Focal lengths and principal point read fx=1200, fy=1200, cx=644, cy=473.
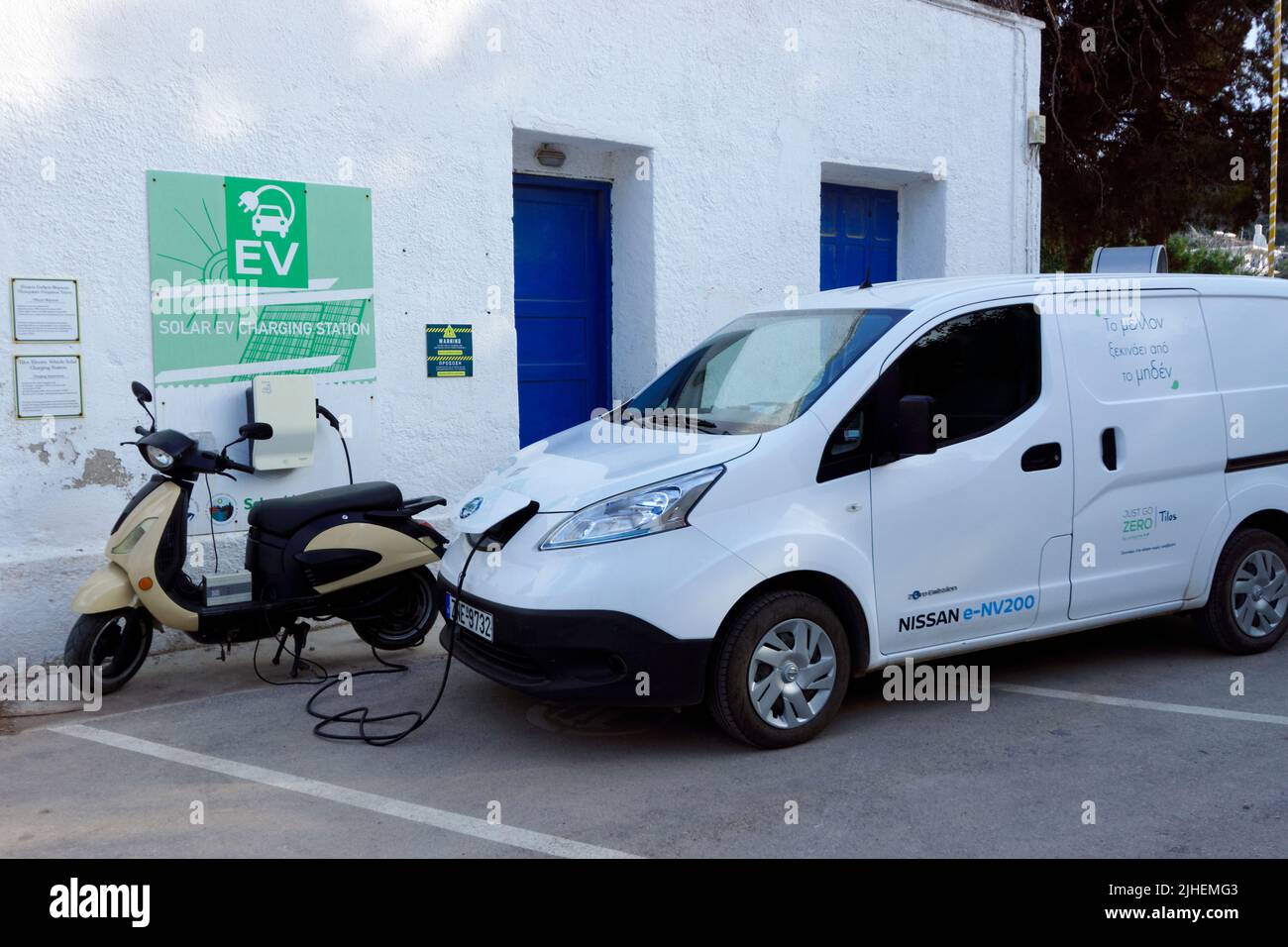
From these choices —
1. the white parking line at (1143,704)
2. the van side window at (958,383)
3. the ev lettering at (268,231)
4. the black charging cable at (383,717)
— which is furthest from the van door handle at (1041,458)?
the ev lettering at (268,231)

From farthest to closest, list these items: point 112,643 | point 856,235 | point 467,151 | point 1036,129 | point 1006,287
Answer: point 1036,129 < point 856,235 < point 467,151 < point 112,643 < point 1006,287

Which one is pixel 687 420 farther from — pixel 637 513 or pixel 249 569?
pixel 249 569

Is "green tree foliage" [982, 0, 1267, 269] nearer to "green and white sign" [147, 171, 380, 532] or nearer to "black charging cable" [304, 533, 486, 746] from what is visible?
"green and white sign" [147, 171, 380, 532]

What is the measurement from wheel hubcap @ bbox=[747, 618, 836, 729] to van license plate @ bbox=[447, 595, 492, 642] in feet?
3.45

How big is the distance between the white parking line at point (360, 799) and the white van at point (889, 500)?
646 mm

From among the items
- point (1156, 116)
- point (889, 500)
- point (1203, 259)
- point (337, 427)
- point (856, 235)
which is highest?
point (1156, 116)

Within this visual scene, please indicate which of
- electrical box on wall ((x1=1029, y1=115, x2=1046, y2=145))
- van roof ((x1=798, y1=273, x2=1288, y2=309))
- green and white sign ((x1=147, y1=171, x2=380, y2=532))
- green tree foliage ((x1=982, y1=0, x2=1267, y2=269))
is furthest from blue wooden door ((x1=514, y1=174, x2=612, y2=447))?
green tree foliage ((x1=982, y1=0, x2=1267, y2=269))

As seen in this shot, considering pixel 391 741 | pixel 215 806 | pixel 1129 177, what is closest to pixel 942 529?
pixel 391 741

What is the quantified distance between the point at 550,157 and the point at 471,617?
4700mm

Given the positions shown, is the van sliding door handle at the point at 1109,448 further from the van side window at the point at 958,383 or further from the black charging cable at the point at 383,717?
the black charging cable at the point at 383,717

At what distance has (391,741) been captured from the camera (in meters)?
5.00

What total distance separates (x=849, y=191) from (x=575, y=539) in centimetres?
699

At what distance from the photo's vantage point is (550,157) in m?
8.65

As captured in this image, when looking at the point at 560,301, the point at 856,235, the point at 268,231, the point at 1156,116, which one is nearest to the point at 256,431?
the point at 268,231
